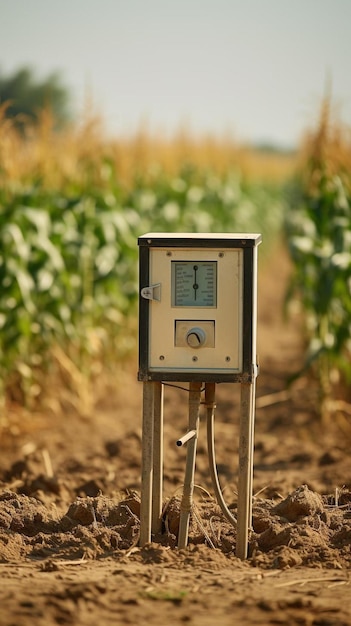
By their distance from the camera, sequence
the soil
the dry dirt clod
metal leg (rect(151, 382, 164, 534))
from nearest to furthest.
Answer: the soil < metal leg (rect(151, 382, 164, 534)) < the dry dirt clod

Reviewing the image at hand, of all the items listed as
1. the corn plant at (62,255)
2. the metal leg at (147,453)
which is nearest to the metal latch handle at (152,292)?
the metal leg at (147,453)

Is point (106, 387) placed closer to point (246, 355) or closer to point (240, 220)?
point (246, 355)

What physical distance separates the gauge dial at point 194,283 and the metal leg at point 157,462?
1.59ft

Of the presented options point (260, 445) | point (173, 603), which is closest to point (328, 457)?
point (260, 445)

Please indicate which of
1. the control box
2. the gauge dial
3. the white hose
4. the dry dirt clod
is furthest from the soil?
the gauge dial

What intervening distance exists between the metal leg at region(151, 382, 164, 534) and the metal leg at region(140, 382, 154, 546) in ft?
0.55

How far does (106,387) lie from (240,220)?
362 inches

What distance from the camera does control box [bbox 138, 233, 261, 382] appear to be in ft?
15.8

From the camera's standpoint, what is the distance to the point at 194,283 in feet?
16.0

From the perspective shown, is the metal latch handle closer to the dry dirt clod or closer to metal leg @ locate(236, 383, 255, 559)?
metal leg @ locate(236, 383, 255, 559)

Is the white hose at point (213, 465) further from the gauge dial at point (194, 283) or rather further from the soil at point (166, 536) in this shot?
the gauge dial at point (194, 283)

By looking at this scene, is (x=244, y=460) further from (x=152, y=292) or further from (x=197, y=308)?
(x=152, y=292)

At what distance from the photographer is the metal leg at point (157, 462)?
5.09 meters

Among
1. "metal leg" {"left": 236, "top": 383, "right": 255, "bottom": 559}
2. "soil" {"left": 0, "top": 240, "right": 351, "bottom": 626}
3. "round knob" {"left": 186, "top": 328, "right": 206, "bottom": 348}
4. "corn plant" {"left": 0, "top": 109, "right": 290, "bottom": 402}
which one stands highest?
"corn plant" {"left": 0, "top": 109, "right": 290, "bottom": 402}
